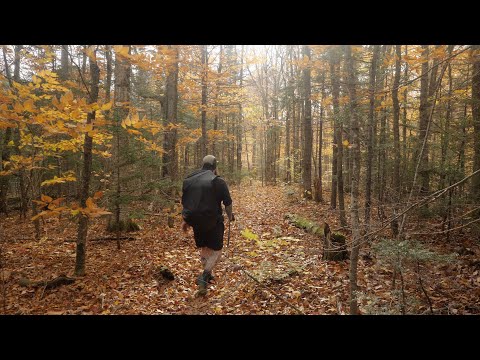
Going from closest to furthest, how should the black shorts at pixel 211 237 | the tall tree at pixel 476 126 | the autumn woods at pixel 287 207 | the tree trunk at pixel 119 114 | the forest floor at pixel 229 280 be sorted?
1. the autumn woods at pixel 287 207
2. the forest floor at pixel 229 280
3. the black shorts at pixel 211 237
4. the tall tree at pixel 476 126
5. the tree trunk at pixel 119 114

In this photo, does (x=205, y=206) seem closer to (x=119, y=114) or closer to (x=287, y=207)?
(x=119, y=114)

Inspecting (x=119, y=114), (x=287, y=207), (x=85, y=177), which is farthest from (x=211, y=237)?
(x=287, y=207)

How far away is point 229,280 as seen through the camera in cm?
589

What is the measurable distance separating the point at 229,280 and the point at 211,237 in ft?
4.42

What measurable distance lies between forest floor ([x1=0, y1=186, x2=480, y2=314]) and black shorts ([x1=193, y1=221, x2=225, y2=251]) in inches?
35.3

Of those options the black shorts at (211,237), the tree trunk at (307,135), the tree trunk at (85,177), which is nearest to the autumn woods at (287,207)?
the tree trunk at (85,177)

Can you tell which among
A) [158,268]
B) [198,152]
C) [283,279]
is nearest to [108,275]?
[158,268]

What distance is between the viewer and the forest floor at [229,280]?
15.7ft

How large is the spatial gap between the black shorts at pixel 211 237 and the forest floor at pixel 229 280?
0.90 m

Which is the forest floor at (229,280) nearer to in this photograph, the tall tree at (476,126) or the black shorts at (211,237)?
the black shorts at (211,237)

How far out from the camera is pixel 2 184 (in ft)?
38.2

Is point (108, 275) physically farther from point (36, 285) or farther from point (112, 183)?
point (112, 183)
